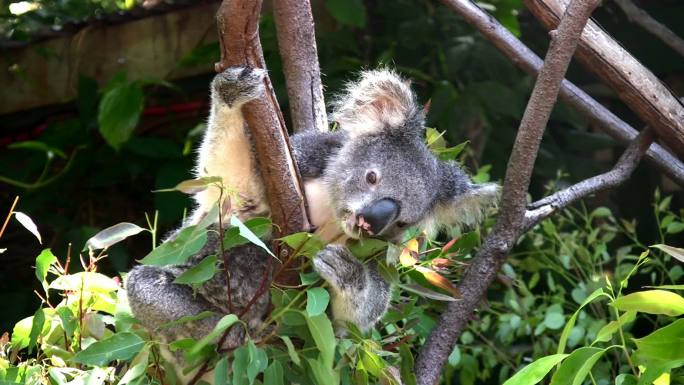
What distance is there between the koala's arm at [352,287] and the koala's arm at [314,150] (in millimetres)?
383

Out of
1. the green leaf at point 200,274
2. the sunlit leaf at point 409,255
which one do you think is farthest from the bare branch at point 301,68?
the green leaf at point 200,274

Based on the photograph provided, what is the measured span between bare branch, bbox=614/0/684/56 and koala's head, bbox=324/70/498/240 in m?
1.27

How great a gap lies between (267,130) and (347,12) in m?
2.35

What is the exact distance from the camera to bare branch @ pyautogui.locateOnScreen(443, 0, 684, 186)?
3.39 meters

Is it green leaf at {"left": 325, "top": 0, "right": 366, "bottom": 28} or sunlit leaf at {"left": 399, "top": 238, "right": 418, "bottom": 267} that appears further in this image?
green leaf at {"left": 325, "top": 0, "right": 366, "bottom": 28}

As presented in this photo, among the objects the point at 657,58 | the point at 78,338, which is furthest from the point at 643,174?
the point at 78,338

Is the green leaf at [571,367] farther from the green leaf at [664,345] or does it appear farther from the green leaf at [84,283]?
the green leaf at [84,283]

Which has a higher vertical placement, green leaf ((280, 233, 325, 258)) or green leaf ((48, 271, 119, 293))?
green leaf ((280, 233, 325, 258))

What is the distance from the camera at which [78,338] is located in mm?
2557

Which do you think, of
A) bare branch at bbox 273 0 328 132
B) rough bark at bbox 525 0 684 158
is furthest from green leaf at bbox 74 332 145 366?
rough bark at bbox 525 0 684 158

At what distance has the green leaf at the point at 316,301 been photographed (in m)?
2.12

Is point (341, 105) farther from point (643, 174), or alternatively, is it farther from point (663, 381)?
point (643, 174)

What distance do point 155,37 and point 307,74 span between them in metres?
2.09

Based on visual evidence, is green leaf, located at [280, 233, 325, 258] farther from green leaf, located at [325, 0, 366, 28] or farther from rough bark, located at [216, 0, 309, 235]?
green leaf, located at [325, 0, 366, 28]
